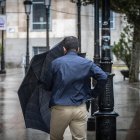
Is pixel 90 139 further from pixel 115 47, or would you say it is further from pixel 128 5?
pixel 115 47

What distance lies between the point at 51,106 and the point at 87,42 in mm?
43613

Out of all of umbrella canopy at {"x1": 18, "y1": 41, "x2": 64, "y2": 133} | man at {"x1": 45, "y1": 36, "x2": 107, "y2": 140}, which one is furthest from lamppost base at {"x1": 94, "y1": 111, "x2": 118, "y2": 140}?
man at {"x1": 45, "y1": 36, "x2": 107, "y2": 140}

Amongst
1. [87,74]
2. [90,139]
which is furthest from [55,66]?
[90,139]

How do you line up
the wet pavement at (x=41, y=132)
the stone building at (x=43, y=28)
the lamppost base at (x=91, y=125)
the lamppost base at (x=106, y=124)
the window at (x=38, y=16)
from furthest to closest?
the window at (x=38, y=16) → the stone building at (x=43, y=28) → the lamppost base at (x=91, y=125) → the wet pavement at (x=41, y=132) → the lamppost base at (x=106, y=124)

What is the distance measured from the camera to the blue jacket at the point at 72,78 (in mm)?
6520

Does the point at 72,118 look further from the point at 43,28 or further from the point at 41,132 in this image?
the point at 43,28

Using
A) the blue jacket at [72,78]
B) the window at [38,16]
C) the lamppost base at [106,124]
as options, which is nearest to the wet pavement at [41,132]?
the lamppost base at [106,124]

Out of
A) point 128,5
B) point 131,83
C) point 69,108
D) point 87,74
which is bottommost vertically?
point 131,83

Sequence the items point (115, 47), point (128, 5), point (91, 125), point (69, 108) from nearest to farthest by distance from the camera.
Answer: point (69, 108) → point (91, 125) → point (128, 5) → point (115, 47)

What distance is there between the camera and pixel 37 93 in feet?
25.2

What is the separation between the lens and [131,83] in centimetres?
2614

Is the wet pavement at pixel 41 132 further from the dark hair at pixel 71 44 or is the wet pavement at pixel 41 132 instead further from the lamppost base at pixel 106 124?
the dark hair at pixel 71 44

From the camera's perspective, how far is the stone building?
50219 millimetres

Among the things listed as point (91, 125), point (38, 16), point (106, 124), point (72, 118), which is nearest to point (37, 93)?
point (106, 124)
